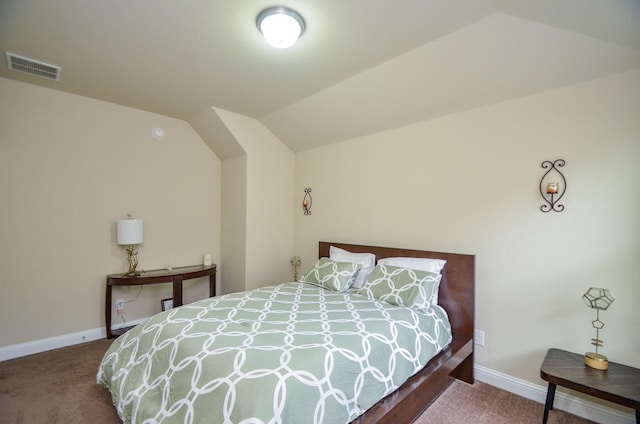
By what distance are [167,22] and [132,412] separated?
233 cm

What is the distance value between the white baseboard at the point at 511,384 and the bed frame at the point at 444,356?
21 cm

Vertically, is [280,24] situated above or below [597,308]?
above

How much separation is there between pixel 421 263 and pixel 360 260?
0.62 m

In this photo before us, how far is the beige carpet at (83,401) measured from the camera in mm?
1831

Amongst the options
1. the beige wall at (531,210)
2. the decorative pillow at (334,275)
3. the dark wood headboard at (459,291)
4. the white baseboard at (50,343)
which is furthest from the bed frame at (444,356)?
the white baseboard at (50,343)

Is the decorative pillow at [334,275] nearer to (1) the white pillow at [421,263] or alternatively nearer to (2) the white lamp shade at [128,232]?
(1) the white pillow at [421,263]

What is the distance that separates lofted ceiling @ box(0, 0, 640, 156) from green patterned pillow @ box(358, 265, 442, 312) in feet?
4.87

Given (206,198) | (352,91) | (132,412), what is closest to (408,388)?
(132,412)

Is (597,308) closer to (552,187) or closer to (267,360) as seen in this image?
(552,187)

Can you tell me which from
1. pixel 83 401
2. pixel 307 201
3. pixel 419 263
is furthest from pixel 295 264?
pixel 83 401

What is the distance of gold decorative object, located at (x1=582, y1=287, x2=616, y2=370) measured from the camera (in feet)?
5.65

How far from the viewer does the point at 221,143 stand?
142 inches

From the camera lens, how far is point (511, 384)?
7.14ft

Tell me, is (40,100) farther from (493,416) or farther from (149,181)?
(493,416)
